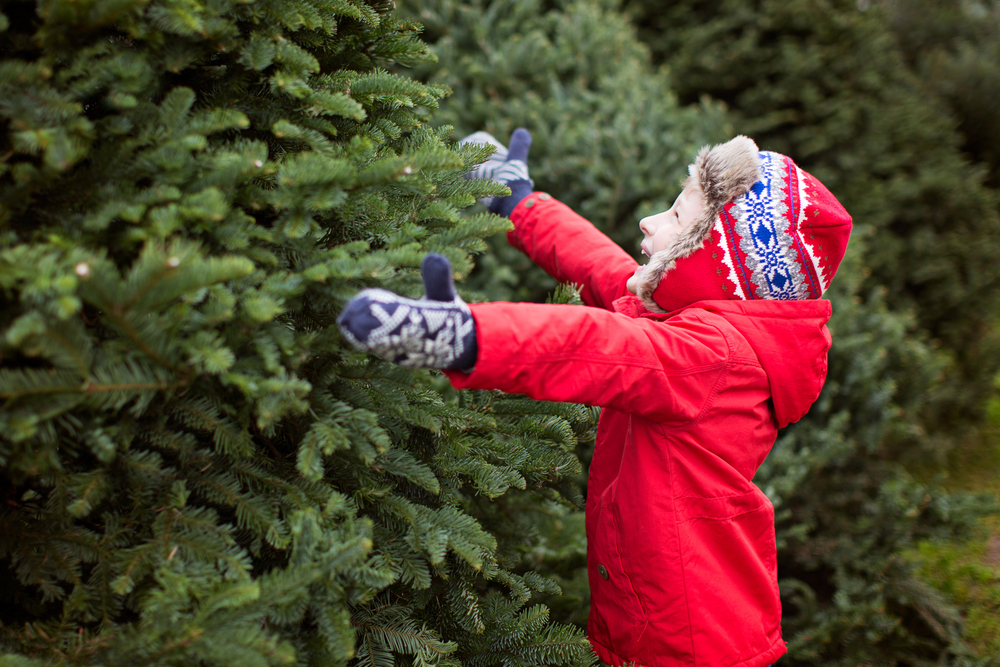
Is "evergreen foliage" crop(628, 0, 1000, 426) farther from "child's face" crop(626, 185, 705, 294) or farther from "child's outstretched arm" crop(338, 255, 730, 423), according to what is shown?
"child's outstretched arm" crop(338, 255, 730, 423)

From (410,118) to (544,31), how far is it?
2.45 metres

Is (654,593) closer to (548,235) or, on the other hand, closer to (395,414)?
(395,414)

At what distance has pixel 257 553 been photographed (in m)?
1.31

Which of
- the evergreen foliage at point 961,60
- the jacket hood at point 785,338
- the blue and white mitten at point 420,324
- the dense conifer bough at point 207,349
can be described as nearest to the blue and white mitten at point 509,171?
the dense conifer bough at point 207,349

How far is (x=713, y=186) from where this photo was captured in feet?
5.34

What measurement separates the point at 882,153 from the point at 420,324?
4.90 metres

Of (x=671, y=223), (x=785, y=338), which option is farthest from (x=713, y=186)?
(x=785, y=338)

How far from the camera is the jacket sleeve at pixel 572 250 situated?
2.05 m

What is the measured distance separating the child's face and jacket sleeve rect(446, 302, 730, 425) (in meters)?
0.29

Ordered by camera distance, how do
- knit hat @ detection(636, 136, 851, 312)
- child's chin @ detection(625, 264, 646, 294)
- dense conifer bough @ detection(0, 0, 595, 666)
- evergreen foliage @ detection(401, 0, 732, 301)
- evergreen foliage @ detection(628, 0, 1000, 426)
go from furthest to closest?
1. evergreen foliage @ detection(628, 0, 1000, 426)
2. evergreen foliage @ detection(401, 0, 732, 301)
3. child's chin @ detection(625, 264, 646, 294)
4. knit hat @ detection(636, 136, 851, 312)
5. dense conifer bough @ detection(0, 0, 595, 666)

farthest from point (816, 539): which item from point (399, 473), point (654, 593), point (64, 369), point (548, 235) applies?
point (64, 369)

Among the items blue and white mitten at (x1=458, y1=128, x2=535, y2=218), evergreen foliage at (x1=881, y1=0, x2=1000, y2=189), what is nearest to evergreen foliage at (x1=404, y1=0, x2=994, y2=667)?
blue and white mitten at (x1=458, y1=128, x2=535, y2=218)

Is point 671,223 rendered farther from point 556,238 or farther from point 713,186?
point 556,238

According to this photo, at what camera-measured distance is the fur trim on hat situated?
5.25ft
